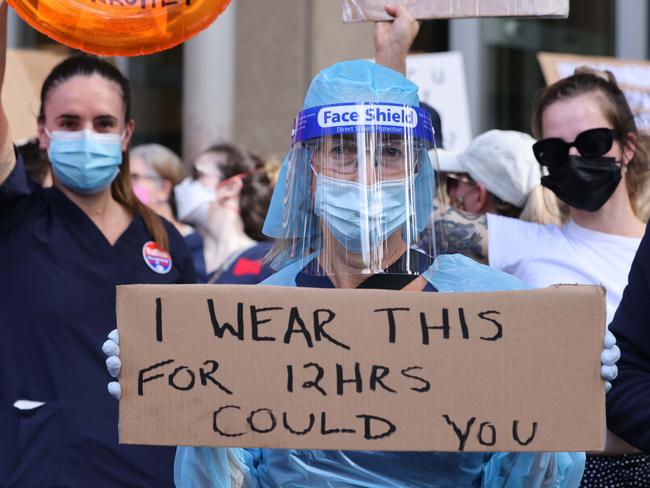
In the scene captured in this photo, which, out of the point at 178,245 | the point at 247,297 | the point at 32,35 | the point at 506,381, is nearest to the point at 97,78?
the point at 178,245

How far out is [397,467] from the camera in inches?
89.7

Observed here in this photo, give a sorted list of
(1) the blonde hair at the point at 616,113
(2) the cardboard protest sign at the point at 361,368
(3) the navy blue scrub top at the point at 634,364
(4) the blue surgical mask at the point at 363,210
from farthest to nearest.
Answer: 1. (1) the blonde hair at the point at 616,113
2. (3) the navy blue scrub top at the point at 634,364
3. (4) the blue surgical mask at the point at 363,210
4. (2) the cardboard protest sign at the point at 361,368

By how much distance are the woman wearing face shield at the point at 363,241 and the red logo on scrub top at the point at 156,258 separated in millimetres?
1176

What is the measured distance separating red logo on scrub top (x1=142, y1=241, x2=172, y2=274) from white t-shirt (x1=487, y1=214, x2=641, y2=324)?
100cm

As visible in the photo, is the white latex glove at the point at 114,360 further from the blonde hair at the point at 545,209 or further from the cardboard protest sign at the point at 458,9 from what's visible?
the blonde hair at the point at 545,209

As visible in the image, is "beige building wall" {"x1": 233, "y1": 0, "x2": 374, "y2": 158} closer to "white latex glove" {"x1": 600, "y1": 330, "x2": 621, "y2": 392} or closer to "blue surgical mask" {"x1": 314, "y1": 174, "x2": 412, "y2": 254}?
"blue surgical mask" {"x1": 314, "y1": 174, "x2": 412, "y2": 254}

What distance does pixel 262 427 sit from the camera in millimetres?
2098

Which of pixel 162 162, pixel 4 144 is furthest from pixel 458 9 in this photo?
pixel 162 162

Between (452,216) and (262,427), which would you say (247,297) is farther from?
(452,216)

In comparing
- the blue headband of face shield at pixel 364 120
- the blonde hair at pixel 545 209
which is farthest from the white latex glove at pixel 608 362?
the blonde hair at pixel 545 209

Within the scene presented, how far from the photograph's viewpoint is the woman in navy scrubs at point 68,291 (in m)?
3.30

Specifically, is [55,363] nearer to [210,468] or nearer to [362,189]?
[210,468]

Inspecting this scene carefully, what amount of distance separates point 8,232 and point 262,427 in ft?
5.27

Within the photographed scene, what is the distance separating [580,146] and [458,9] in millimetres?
575
